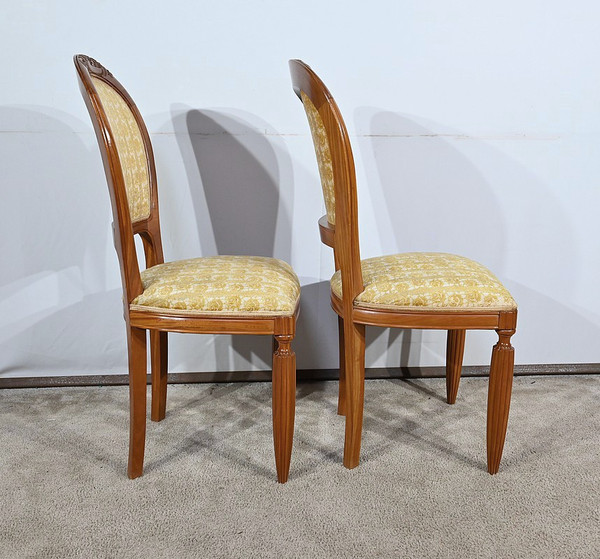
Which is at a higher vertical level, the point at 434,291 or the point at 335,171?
the point at 335,171

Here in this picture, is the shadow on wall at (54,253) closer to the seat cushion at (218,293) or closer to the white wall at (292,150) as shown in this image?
the white wall at (292,150)

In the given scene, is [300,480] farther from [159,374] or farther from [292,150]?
[292,150]

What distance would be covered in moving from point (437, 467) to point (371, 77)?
1.21 m

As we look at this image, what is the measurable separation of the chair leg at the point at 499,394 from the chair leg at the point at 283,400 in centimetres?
50

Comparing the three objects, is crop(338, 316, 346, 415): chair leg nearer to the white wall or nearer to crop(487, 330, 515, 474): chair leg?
the white wall

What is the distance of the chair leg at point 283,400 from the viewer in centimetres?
156

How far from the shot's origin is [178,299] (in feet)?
5.03

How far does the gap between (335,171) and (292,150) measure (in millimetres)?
650

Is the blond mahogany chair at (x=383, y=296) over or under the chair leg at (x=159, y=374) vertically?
over

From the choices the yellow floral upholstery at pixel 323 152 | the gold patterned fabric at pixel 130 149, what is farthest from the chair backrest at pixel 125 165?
the yellow floral upholstery at pixel 323 152

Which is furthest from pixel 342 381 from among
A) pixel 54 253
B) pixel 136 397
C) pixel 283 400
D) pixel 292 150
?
pixel 54 253

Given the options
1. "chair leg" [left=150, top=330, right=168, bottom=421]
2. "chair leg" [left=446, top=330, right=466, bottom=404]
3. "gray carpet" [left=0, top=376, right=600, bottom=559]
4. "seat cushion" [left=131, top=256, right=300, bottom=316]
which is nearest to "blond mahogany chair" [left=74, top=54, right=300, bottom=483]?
"seat cushion" [left=131, top=256, right=300, bottom=316]

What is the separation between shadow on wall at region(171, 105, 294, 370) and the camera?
6.89 feet

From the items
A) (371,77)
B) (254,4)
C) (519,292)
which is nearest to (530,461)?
(519,292)
